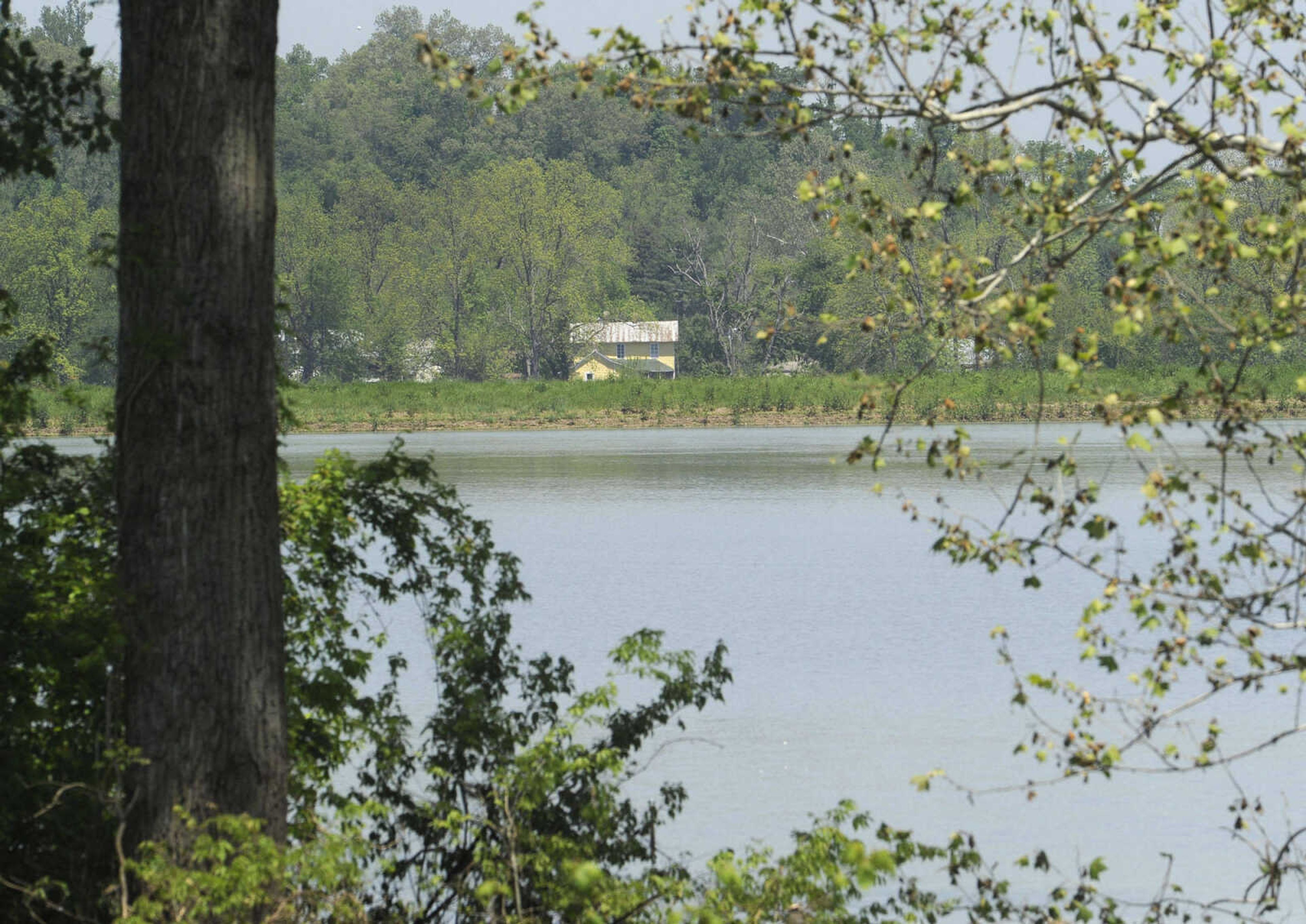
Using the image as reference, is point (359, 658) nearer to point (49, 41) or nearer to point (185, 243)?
point (185, 243)

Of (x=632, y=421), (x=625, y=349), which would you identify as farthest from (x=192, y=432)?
(x=625, y=349)

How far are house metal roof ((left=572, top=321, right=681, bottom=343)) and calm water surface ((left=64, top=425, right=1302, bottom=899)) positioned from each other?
48.2 meters

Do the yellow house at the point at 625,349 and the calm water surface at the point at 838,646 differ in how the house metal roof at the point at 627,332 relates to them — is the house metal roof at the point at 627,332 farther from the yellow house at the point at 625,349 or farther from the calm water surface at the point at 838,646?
the calm water surface at the point at 838,646

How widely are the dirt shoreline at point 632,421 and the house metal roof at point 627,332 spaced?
21.6 metres

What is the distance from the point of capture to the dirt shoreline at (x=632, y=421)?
154 feet

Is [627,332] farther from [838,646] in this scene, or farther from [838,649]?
[838,649]

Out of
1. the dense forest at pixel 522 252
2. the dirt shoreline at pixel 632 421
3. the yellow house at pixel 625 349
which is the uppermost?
the dense forest at pixel 522 252

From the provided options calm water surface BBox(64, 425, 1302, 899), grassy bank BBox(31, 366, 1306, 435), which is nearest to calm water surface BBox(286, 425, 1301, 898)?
calm water surface BBox(64, 425, 1302, 899)

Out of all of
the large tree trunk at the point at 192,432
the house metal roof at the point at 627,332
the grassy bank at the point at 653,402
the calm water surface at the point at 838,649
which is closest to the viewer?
the large tree trunk at the point at 192,432

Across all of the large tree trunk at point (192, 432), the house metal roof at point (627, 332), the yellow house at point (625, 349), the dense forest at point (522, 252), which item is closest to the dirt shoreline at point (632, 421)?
the dense forest at point (522, 252)

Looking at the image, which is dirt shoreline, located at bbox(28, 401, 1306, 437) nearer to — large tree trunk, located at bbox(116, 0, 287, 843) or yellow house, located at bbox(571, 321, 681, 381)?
yellow house, located at bbox(571, 321, 681, 381)

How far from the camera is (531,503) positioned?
22.7m

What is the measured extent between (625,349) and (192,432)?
285 ft

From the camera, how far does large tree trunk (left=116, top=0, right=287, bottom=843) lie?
477 centimetres
